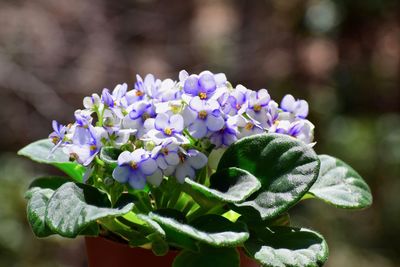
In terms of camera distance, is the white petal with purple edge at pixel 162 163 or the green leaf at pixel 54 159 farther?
the green leaf at pixel 54 159

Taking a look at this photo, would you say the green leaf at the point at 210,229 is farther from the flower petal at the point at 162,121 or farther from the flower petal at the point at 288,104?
the flower petal at the point at 288,104

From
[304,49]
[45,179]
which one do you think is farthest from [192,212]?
[304,49]

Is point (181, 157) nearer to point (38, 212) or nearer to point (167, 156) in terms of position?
point (167, 156)

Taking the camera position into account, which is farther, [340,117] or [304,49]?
[304,49]

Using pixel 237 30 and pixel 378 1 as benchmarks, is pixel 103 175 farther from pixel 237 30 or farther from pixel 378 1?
pixel 237 30

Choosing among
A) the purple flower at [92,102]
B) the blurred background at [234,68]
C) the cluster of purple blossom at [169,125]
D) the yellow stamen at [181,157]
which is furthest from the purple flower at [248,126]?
the blurred background at [234,68]

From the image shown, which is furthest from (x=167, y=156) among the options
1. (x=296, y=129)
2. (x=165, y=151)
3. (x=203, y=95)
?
(x=296, y=129)
